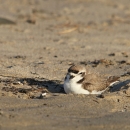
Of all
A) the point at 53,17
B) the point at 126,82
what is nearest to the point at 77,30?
the point at 53,17

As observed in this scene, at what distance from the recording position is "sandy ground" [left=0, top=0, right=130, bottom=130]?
7.20 meters

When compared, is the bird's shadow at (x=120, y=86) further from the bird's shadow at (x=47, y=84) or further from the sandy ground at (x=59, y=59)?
the bird's shadow at (x=47, y=84)

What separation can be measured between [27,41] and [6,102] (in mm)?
6257

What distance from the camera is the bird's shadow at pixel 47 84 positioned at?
357 inches

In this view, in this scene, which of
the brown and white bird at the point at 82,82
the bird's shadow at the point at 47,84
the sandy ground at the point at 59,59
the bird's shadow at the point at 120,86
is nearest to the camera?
the sandy ground at the point at 59,59

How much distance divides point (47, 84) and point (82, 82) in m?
0.86

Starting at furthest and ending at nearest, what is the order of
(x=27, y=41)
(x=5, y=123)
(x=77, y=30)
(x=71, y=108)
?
1. (x=77, y=30)
2. (x=27, y=41)
3. (x=71, y=108)
4. (x=5, y=123)

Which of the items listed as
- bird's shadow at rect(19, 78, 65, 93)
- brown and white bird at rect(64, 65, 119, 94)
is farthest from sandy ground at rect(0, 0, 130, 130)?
brown and white bird at rect(64, 65, 119, 94)

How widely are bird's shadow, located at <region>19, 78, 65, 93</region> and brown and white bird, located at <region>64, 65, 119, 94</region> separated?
504 mm

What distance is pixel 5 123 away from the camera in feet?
22.2

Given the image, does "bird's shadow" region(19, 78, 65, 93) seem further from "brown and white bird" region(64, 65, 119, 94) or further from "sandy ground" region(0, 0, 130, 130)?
"brown and white bird" region(64, 65, 119, 94)

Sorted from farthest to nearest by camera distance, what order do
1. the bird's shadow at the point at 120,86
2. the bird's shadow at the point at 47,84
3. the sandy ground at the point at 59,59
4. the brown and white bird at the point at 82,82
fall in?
1. the bird's shadow at the point at 47,84
2. the bird's shadow at the point at 120,86
3. the brown and white bird at the point at 82,82
4. the sandy ground at the point at 59,59

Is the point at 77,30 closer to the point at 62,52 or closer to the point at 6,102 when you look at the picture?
the point at 62,52

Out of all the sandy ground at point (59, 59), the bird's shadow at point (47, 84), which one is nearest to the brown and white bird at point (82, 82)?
the sandy ground at point (59, 59)
